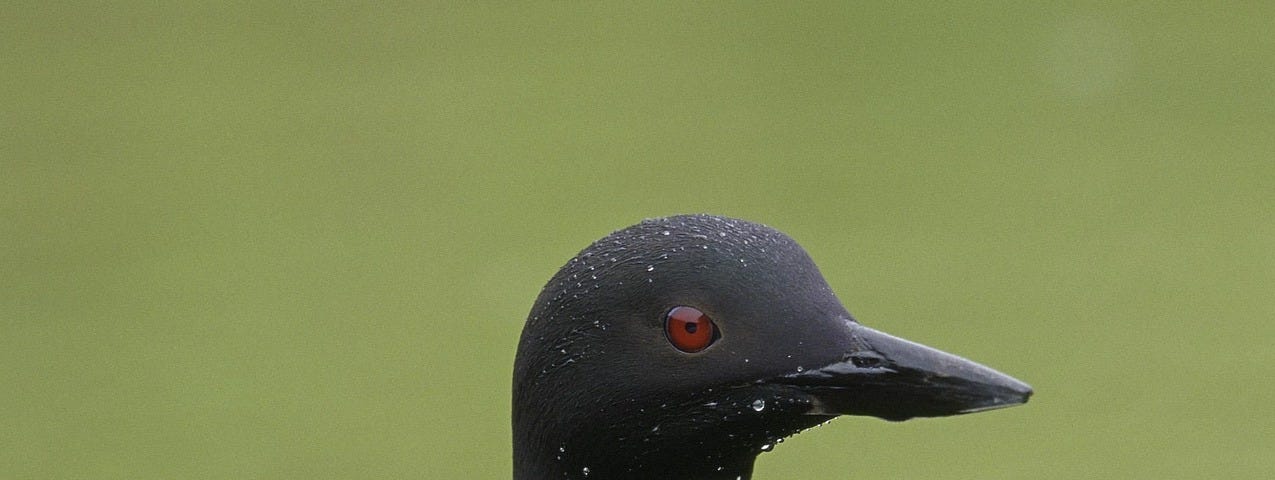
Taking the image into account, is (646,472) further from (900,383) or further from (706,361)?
(900,383)

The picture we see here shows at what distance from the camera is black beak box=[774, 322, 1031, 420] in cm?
278

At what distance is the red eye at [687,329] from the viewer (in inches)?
112

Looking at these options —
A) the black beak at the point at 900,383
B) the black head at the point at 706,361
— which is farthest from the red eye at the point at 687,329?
the black beak at the point at 900,383

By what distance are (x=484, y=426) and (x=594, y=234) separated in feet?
3.26

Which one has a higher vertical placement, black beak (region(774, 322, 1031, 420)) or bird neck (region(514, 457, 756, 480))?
black beak (region(774, 322, 1031, 420))

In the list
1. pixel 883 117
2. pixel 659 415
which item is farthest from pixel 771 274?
pixel 883 117

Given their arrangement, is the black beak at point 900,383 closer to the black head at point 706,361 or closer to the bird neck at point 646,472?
the black head at point 706,361

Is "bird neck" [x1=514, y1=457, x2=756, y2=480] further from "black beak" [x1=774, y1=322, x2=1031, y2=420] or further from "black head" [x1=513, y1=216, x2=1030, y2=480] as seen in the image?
"black beak" [x1=774, y1=322, x2=1031, y2=420]

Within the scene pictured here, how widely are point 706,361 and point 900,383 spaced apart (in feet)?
0.99

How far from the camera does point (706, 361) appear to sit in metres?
2.86

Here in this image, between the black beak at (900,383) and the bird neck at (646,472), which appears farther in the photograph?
the bird neck at (646,472)

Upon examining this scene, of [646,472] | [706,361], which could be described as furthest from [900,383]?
[646,472]

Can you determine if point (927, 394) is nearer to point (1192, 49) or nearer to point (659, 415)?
point (659, 415)

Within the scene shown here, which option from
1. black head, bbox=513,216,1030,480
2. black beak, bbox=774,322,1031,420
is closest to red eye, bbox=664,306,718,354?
black head, bbox=513,216,1030,480
